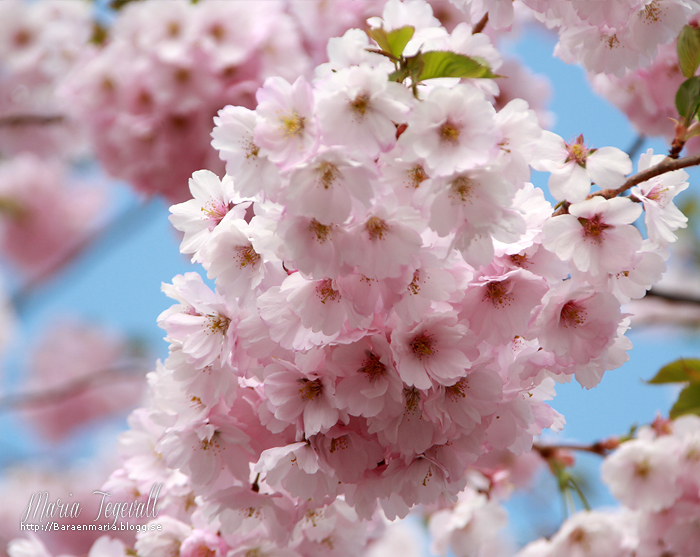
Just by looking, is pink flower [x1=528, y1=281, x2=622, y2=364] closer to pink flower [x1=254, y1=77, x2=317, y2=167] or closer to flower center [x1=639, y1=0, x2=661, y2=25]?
pink flower [x1=254, y1=77, x2=317, y2=167]

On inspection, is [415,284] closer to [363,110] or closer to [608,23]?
[363,110]

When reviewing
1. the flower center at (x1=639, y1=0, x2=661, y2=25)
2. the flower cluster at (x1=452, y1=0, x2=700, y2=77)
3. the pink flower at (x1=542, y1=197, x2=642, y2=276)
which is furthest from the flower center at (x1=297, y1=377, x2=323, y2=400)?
the flower center at (x1=639, y1=0, x2=661, y2=25)

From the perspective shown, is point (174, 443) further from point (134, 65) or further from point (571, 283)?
point (134, 65)

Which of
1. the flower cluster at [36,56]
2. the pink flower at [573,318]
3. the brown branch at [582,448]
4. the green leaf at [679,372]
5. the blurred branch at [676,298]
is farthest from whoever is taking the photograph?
the flower cluster at [36,56]

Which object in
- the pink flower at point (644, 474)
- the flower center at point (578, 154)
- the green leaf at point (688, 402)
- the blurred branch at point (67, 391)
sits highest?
the flower center at point (578, 154)

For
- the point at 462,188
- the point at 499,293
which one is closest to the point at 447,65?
the point at 462,188

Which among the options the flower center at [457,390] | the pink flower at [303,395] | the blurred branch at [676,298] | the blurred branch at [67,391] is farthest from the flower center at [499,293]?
the blurred branch at [67,391]

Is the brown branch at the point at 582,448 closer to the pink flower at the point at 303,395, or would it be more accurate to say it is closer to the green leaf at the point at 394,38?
the pink flower at the point at 303,395

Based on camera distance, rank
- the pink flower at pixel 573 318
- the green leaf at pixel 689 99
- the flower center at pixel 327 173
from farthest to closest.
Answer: the green leaf at pixel 689 99
the pink flower at pixel 573 318
the flower center at pixel 327 173
